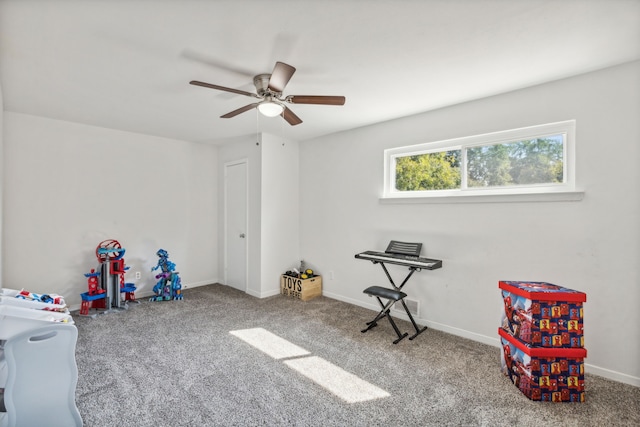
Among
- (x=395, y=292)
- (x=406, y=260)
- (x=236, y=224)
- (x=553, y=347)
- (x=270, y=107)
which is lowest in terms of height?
(x=553, y=347)

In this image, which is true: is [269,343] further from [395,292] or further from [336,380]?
[395,292]

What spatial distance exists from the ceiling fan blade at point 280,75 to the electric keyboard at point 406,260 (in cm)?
204

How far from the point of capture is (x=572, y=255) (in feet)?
8.30

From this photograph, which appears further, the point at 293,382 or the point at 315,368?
the point at 315,368

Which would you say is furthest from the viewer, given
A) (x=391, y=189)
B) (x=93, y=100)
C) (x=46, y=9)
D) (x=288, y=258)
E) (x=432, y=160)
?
(x=288, y=258)

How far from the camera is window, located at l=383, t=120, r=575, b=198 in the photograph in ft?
8.80

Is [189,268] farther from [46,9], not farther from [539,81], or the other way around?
[539,81]

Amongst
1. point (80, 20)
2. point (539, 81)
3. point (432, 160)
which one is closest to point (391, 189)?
point (432, 160)

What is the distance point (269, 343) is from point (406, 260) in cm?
165

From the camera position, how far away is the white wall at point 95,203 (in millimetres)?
3549

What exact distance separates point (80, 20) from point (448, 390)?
345cm

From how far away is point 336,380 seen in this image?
2.33 m

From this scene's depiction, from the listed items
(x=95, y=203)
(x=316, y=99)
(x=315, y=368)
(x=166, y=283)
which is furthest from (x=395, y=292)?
(x=95, y=203)

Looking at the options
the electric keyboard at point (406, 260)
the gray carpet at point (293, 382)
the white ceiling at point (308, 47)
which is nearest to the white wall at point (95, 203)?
the white ceiling at point (308, 47)
